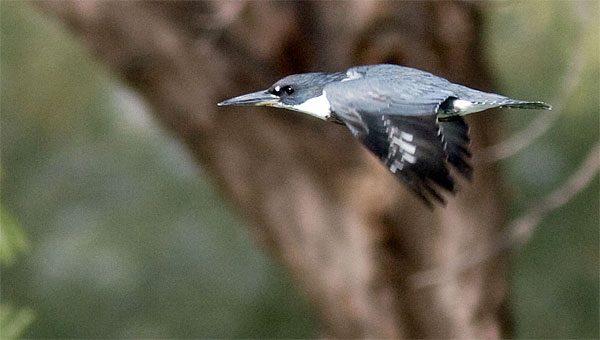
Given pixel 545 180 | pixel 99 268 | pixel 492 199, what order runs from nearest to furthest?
→ 1. pixel 492 199
2. pixel 545 180
3. pixel 99 268

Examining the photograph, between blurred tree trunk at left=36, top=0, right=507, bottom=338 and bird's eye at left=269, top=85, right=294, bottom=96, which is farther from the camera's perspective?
blurred tree trunk at left=36, top=0, right=507, bottom=338

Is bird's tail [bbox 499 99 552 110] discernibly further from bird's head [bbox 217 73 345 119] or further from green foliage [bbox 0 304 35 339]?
green foliage [bbox 0 304 35 339]

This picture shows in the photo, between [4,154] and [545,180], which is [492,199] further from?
[4,154]

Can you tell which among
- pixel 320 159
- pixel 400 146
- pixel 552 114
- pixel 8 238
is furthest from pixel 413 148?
pixel 320 159

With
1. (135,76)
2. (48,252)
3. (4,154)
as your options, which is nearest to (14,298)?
(48,252)

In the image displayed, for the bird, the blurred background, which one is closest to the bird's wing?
the bird

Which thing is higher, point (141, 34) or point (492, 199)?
point (141, 34)

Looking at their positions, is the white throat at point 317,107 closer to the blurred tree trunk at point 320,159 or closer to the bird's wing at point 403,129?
the bird's wing at point 403,129
